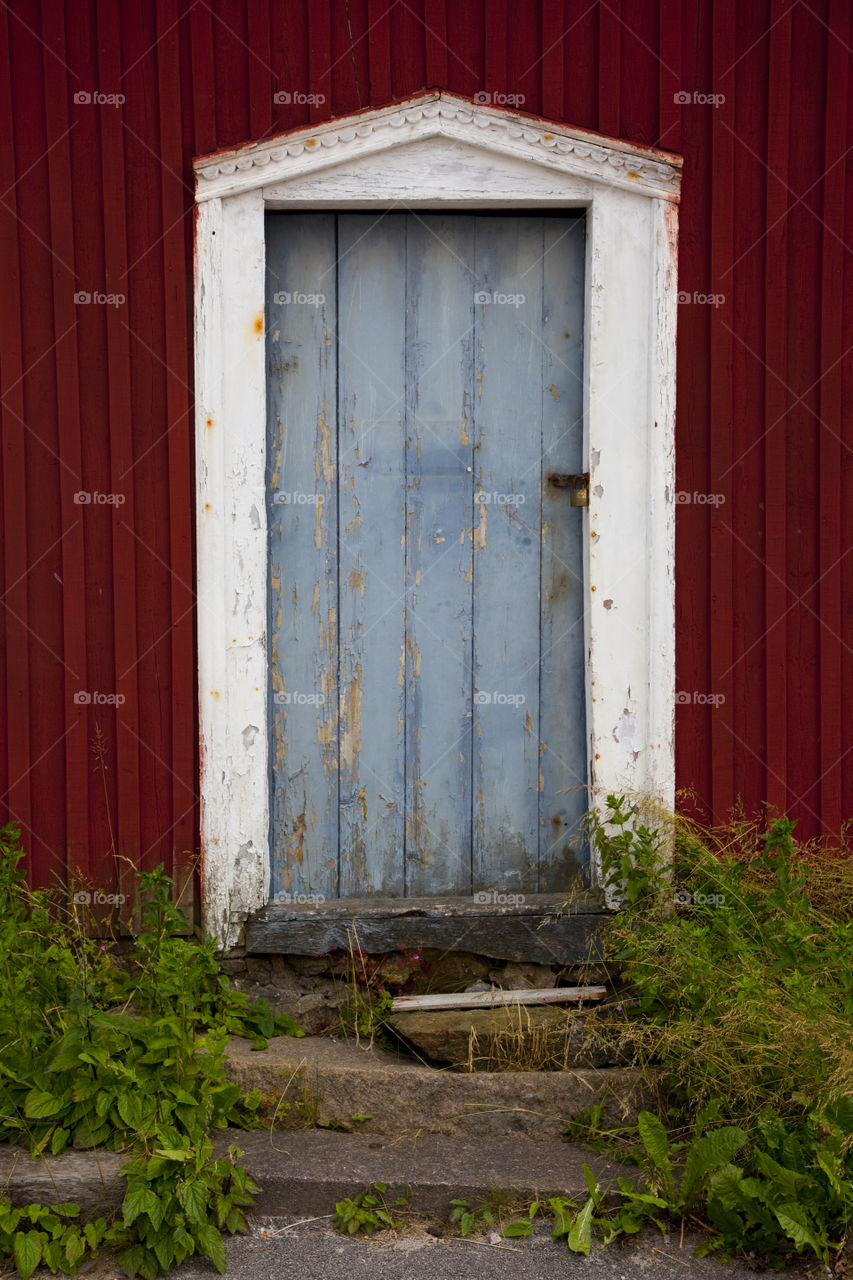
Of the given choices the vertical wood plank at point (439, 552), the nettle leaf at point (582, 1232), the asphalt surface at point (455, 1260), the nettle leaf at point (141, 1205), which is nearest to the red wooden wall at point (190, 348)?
the vertical wood plank at point (439, 552)

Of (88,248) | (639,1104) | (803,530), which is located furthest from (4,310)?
(639,1104)

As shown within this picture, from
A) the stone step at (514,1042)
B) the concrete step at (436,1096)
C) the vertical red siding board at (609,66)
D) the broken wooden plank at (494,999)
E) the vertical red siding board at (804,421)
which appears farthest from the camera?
the vertical red siding board at (804,421)

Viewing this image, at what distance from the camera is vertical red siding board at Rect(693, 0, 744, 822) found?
3588 millimetres

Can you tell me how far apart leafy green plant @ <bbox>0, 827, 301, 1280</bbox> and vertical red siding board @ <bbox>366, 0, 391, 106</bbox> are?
268 centimetres

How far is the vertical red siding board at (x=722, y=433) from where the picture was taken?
3.59 meters

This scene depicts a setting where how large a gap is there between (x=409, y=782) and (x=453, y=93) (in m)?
2.34

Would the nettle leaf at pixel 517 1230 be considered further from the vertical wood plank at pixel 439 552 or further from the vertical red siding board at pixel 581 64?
the vertical red siding board at pixel 581 64

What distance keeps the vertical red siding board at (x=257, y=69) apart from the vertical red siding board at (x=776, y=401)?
170 centimetres

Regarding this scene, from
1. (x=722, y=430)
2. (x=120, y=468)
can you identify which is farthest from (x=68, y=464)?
(x=722, y=430)

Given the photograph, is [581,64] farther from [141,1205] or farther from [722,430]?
[141,1205]

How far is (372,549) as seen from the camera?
3717mm

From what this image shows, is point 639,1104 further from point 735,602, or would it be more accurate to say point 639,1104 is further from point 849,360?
point 849,360

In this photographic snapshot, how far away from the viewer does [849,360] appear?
12.2 ft

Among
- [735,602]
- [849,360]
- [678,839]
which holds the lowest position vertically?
[678,839]
